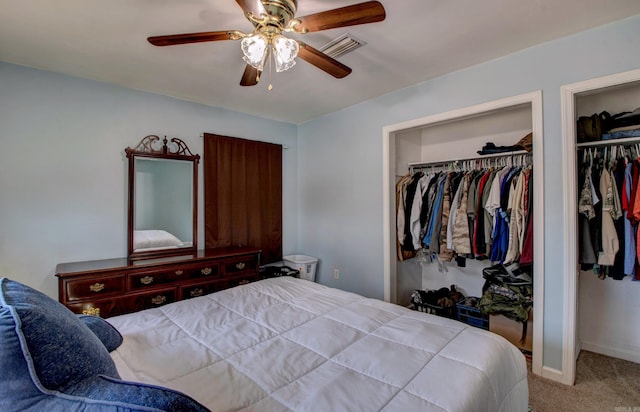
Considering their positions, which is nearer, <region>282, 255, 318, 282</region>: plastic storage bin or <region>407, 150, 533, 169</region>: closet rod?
<region>407, 150, 533, 169</region>: closet rod

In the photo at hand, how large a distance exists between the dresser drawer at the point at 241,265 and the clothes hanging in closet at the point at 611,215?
2786 mm

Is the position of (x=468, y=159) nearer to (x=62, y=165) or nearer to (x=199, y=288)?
(x=199, y=288)

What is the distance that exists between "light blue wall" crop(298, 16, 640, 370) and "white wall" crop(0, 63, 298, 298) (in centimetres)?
188

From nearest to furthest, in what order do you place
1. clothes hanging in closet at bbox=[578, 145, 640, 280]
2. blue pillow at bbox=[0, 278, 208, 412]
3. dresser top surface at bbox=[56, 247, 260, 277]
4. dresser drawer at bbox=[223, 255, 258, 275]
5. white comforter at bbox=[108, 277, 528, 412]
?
blue pillow at bbox=[0, 278, 208, 412] → white comforter at bbox=[108, 277, 528, 412] → clothes hanging in closet at bbox=[578, 145, 640, 280] → dresser top surface at bbox=[56, 247, 260, 277] → dresser drawer at bbox=[223, 255, 258, 275]

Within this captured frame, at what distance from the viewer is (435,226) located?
2.88m

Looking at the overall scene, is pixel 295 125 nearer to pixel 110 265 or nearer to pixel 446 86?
pixel 446 86

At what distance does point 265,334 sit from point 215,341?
22cm

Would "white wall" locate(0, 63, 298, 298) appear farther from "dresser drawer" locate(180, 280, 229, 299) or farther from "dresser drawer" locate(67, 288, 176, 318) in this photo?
"dresser drawer" locate(180, 280, 229, 299)

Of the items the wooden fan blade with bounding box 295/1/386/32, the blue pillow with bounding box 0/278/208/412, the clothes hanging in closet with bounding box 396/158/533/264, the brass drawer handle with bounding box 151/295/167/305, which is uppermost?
the wooden fan blade with bounding box 295/1/386/32

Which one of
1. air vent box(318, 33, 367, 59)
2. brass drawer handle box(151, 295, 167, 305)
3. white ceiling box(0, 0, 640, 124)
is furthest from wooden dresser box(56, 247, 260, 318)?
air vent box(318, 33, 367, 59)

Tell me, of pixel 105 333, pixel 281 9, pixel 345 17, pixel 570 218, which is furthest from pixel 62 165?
pixel 570 218

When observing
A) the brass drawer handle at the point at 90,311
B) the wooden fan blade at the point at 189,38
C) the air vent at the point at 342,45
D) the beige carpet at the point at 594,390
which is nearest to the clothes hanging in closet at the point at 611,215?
the beige carpet at the point at 594,390

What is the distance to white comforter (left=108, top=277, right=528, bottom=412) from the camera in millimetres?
962

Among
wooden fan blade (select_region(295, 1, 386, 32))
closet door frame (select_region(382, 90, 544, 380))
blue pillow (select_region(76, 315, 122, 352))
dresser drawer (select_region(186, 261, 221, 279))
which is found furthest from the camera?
dresser drawer (select_region(186, 261, 221, 279))
